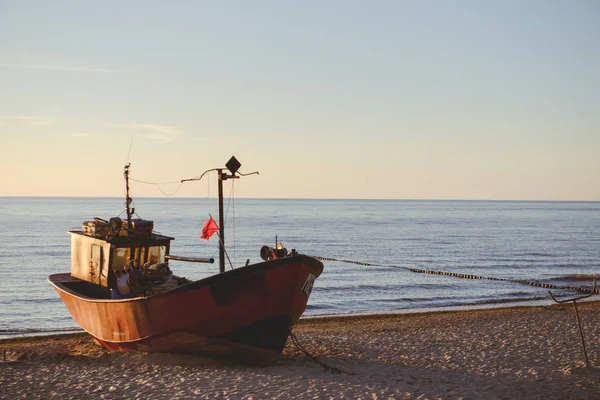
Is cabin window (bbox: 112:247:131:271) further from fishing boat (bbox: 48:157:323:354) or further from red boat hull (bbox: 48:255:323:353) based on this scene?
red boat hull (bbox: 48:255:323:353)

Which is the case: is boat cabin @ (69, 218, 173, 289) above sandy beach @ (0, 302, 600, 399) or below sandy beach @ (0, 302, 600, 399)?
above

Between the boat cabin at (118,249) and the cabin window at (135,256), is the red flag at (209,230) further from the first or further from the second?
the cabin window at (135,256)

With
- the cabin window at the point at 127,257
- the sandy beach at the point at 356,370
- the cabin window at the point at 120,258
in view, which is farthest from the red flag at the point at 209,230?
the sandy beach at the point at 356,370

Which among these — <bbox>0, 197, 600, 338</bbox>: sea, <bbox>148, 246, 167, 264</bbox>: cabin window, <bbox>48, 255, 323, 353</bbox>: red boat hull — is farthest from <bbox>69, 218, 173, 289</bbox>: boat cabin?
<bbox>0, 197, 600, 338</bbox>: sea

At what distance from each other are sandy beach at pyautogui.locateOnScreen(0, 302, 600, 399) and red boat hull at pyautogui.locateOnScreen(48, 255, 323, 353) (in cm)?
58

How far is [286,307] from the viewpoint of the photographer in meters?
14.2

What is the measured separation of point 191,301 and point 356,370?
4.16 meters

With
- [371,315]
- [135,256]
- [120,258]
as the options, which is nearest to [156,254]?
[135,256]

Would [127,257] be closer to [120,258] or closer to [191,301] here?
[120,258]

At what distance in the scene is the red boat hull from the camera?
45.2 feet

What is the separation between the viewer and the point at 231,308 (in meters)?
13.9

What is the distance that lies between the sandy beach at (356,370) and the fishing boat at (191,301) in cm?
62

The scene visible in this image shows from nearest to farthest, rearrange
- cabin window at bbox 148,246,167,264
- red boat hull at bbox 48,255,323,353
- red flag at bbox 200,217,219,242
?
red boat hull at bbox 48,255,323,353, cabin window at bbox 148,246,167,264, red flag at bbox 200,217,219,242

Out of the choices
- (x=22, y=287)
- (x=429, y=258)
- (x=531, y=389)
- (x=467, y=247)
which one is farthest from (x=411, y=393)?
(x=467, y=247)
